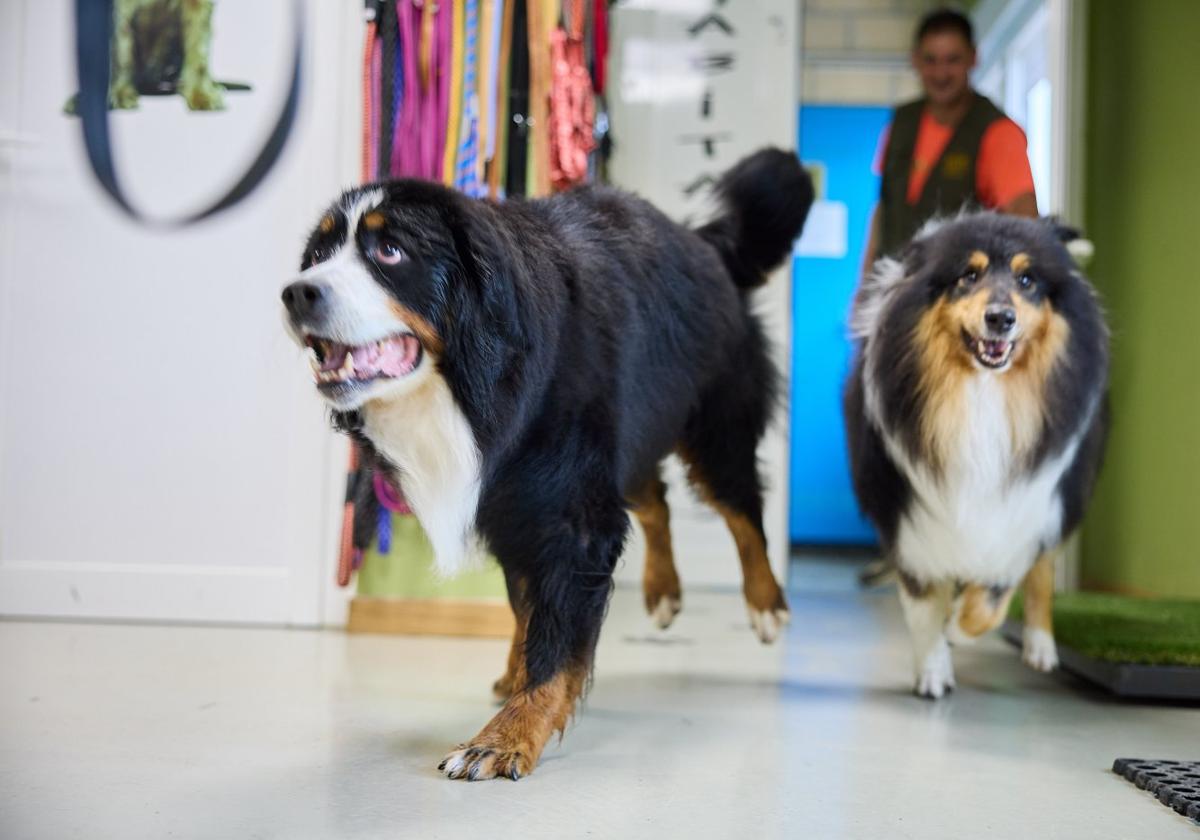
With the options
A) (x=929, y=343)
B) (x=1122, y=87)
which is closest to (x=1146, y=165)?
(x=1122, y=87)

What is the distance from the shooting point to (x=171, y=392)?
3.70m

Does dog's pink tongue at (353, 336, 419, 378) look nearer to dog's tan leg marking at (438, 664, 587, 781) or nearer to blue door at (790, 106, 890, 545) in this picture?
dog's tan leg marking at (438, 664, 587, 781)

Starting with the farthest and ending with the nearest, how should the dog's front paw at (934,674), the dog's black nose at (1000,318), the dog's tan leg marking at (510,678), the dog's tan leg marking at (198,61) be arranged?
the dog's tan leg marking at (198,61), the dog's front paw at (934,674), the dog's black nose at (1000,318), the dog's tan leg marking at (510,678)

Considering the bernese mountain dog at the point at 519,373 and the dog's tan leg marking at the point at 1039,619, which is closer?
the bernese mountain dog at the point at 519,373

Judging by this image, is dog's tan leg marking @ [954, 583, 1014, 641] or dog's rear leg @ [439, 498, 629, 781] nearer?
dog's rear leg @ [439, 498, 629, 781]

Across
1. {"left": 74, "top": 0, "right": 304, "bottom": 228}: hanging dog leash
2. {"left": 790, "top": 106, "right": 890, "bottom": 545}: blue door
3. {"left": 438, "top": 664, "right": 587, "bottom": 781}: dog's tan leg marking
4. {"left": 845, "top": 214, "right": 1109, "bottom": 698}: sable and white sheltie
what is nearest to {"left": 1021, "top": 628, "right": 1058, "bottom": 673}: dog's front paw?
{"left": 845, "top": 214, "right": 1109, "bottom": 698}: sable and white sheltie

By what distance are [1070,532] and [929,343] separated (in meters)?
0.64

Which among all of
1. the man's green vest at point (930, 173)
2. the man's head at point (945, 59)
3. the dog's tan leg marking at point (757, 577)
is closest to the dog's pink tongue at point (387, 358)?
the dog's tan leg marking at point (757, 577)

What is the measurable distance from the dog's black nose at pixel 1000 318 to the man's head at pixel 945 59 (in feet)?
5.23

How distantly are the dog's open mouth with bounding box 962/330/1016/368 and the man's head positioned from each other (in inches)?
62.2

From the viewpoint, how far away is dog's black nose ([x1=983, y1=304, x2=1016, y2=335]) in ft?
8.61

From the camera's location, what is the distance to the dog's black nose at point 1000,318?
2.62 meters

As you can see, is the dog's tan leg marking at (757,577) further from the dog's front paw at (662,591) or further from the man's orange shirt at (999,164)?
the man's orange shirt at (999,164)

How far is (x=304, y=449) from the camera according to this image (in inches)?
146
